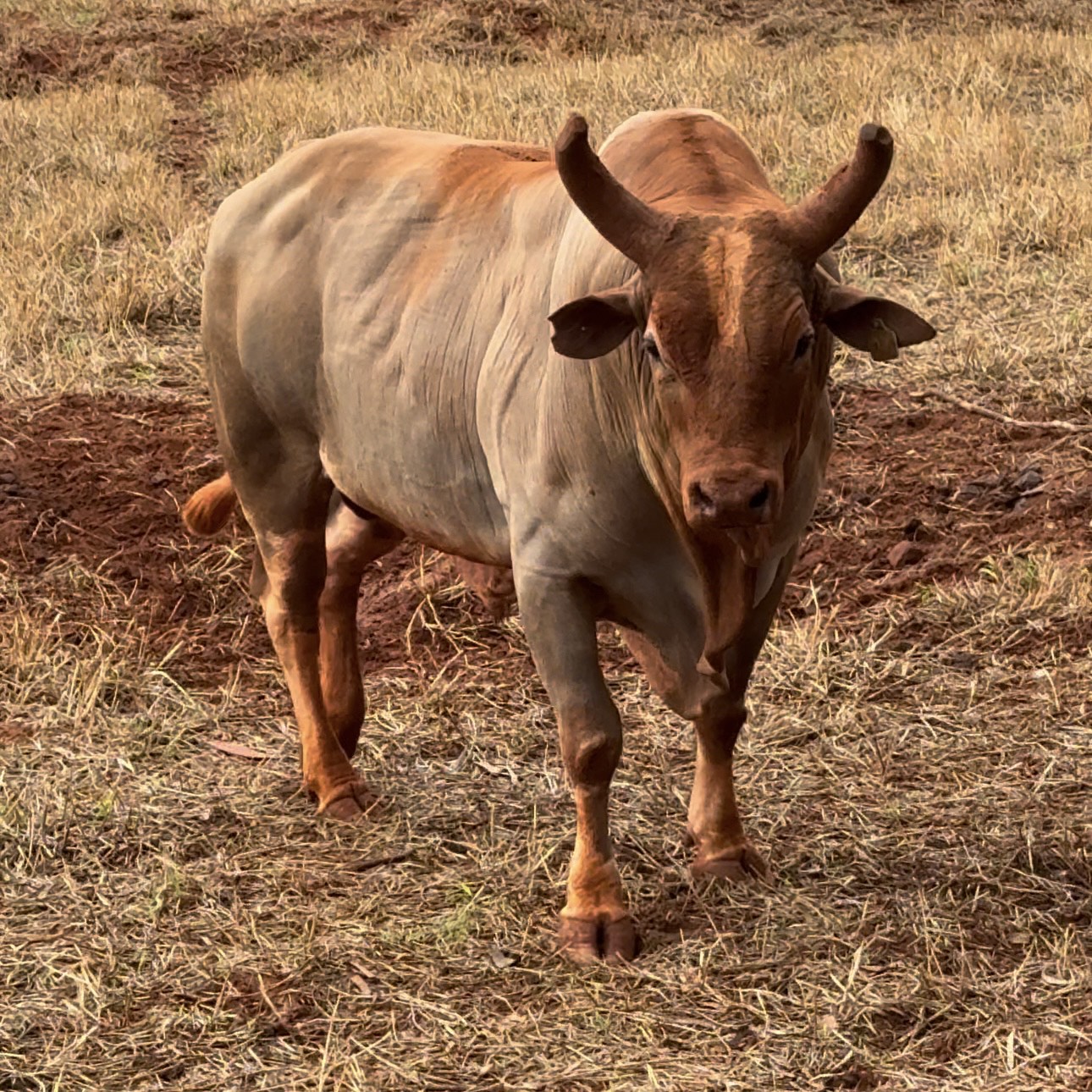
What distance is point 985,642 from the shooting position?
586 cm

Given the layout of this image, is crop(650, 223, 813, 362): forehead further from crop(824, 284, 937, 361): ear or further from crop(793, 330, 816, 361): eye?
crop(824, 284, 937, 361): ear

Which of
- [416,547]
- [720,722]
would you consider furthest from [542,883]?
[416,547]

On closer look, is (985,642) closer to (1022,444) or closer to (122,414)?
(1022,444)

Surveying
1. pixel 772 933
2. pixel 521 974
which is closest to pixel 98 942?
pixel 521 974

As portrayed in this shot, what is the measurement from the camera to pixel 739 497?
11.4 feet

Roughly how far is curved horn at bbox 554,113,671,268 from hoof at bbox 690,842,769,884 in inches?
65.2

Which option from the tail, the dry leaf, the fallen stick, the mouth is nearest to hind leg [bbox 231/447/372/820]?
the dry leaf

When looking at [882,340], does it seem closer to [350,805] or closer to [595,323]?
[595,323]

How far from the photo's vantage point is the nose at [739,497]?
3477 millimetres

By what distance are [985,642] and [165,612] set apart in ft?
9.13

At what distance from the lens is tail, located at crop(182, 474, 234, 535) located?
19.0ft

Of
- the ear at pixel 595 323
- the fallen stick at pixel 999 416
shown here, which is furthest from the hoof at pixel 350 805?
the fallen stick at pixel 999 416

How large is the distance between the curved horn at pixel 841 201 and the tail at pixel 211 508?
2594 mm

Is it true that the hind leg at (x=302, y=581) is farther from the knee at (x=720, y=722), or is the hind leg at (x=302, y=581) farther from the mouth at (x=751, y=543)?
the mouth at (x=751, y=543)
